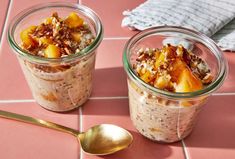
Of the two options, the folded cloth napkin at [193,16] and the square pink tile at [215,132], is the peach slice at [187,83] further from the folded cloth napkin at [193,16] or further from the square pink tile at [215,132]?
the folded cloth napkin at [193,16]

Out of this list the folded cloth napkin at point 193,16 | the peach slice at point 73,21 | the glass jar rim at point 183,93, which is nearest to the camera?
the glass jar rim at point 183,93

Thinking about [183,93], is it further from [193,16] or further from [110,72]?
[193,16]

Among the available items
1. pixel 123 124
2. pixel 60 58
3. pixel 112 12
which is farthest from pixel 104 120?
pixel 112 12

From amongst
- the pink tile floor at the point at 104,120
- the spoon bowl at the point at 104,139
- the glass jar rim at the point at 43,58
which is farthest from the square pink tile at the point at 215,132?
the glass jar rim at the point at 43,58

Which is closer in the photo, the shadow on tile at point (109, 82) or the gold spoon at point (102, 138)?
the gold spoon at point (102, 138)

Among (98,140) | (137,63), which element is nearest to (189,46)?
(137,63)

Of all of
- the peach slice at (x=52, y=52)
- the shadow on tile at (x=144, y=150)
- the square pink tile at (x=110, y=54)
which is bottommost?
the shadow on tile at (x=144, y=150)

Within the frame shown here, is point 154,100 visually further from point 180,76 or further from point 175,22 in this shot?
point 175,22
